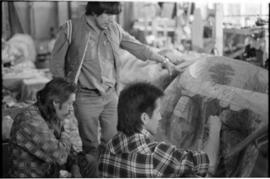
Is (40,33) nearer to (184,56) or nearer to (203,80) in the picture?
(184,56)

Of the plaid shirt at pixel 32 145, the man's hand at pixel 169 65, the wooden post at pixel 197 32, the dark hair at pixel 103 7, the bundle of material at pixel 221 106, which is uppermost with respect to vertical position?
the dark hair at pixel 103 7

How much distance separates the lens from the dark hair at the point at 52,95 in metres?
1.66

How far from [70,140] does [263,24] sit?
3.90 feet

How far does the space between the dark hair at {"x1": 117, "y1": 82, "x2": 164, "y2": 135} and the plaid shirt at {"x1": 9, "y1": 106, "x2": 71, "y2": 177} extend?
0.46 m

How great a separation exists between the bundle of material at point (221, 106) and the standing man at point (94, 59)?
21 centimetres

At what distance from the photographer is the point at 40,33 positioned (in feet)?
18.4

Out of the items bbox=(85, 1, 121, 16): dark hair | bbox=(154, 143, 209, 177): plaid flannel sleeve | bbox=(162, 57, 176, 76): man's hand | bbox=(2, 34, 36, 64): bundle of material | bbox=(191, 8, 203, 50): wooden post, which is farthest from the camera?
bbox=(2, 34, 36, 64): bundle of material

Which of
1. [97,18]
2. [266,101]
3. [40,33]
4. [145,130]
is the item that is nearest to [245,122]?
[266,101]

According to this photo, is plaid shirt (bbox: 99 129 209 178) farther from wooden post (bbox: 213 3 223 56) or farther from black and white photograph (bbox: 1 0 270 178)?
wooden post (bbox: 213 3 223 56)

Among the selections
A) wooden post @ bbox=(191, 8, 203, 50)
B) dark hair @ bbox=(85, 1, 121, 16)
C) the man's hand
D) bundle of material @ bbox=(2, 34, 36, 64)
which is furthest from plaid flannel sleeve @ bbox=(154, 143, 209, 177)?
bundle of material @ bbox=(2, 34, 36, 64)

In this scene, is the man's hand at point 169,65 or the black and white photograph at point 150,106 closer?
the black and white photograph at point 150,106

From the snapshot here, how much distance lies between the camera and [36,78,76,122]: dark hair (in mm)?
1659

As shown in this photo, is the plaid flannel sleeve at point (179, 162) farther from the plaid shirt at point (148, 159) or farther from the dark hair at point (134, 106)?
the dark hair at point (134, 106)

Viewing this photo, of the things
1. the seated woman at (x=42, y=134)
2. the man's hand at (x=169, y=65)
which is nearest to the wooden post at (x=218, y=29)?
the man's hand at (x=169, y=65)
